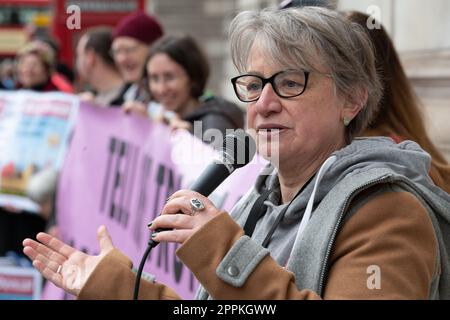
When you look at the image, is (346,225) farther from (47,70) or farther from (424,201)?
(47,70)

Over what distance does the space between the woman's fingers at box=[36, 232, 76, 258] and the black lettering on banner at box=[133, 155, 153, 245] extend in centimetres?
261

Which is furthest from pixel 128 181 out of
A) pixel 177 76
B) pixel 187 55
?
pixel 187 55

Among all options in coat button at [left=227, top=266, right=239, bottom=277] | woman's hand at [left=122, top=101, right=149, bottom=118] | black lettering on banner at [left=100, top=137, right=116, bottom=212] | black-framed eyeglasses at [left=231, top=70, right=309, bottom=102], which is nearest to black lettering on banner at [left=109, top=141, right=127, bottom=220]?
black lettering on banner at [left=100, top=137, right=116, bottom=212]

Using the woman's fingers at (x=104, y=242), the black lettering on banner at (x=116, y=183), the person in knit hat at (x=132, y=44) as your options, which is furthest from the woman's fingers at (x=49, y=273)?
the person in knit hat at (x=132, y=44)

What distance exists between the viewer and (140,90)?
655 cm

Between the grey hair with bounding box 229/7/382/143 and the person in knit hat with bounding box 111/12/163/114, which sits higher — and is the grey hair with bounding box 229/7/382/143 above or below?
above

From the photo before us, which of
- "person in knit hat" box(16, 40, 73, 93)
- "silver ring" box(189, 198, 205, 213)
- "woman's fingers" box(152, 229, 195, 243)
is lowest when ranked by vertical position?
"person in knit hat" box(16, 40, 73, 93)

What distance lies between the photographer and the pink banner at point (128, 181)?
465 centimetres

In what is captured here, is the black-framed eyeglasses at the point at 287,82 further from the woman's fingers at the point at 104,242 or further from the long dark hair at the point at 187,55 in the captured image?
the long dark hair at the point at 187,55

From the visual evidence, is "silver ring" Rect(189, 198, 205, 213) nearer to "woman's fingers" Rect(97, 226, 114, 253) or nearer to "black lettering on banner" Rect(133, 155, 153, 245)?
"woman's fingers" Rect(97, 226, 114, 253)

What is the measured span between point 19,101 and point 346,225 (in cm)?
651

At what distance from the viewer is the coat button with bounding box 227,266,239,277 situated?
88.7 inches

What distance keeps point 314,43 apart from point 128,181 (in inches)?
134

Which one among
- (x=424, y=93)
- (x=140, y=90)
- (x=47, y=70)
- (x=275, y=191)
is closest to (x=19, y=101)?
(x=47, y=70)
